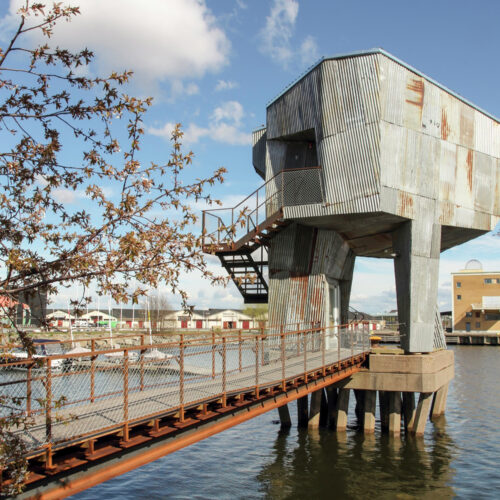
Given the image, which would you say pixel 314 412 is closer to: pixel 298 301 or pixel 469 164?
pixel 298 301

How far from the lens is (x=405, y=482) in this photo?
17266 mm

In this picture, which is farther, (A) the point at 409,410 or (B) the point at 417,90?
(A) the point at 409,410

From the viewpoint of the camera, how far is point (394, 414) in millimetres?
22031

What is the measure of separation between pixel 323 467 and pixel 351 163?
10803mm

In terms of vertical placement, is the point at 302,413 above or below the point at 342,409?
below

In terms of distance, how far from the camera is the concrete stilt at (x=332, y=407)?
22.9 meters

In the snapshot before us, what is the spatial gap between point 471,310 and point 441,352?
250ft

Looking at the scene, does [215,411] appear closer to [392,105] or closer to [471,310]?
[392,105]

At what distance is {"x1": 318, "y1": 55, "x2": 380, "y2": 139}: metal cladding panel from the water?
12.0 metres

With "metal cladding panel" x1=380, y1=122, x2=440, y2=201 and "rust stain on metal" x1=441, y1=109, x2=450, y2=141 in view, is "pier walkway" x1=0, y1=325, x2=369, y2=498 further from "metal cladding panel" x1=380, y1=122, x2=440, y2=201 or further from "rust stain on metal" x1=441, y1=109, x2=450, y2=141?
"rust stain on metal" x1=441, y1=109, x2=450, y2=141

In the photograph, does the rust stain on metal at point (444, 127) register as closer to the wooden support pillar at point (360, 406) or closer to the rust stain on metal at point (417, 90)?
the rust stain on metal at point (417, 90)

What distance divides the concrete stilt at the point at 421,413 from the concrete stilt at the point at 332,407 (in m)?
3.24

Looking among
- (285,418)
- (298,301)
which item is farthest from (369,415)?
(298,301)

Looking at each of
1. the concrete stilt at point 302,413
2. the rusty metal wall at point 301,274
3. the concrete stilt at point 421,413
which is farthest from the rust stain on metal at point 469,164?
the concrete stilt at point 302,413
